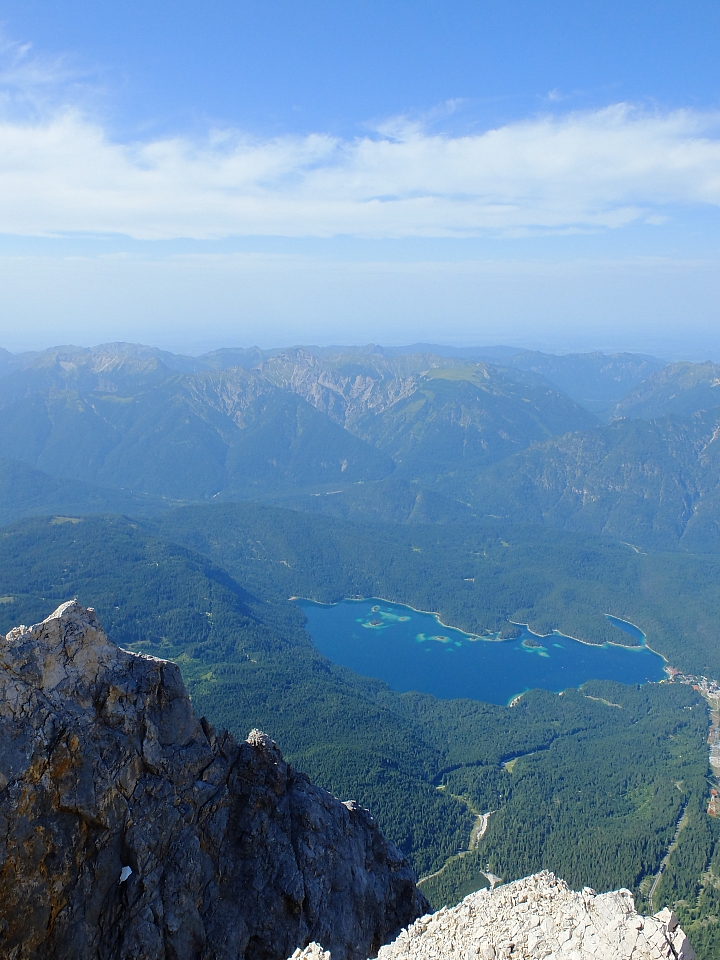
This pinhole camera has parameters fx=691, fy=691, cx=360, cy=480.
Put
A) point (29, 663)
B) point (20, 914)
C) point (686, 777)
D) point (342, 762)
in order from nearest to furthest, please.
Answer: point (20, 914), point (29, 663), point (342, 762), point (686, 777)

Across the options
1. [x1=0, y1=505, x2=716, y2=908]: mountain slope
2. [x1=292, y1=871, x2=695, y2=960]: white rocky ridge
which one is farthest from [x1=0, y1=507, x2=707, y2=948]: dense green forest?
[x1=292, y1=871, x2=695, y2=960]: white rocky ridge

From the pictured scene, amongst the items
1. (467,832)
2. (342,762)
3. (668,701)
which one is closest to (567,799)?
(467,832)

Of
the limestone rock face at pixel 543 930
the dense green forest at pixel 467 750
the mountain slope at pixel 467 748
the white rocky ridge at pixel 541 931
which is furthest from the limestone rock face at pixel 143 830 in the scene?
the mountain slope at pixel 467 748

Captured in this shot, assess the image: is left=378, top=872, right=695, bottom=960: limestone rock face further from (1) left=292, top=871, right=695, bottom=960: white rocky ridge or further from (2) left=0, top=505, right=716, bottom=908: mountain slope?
(2) left=0, top=505, right=716, bottom=908: mountain slope

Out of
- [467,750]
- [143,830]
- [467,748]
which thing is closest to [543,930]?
[143,830]

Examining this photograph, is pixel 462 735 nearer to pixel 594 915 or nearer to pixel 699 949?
pixel 699 949
